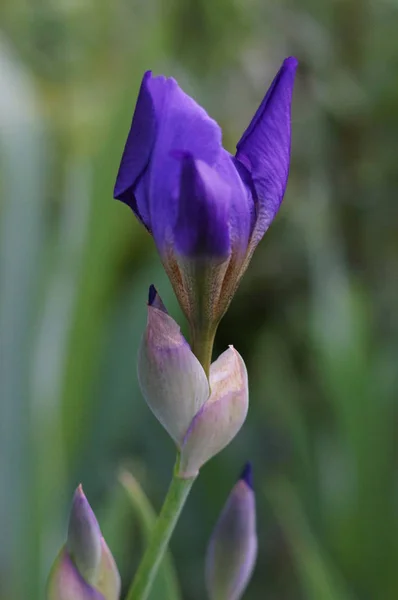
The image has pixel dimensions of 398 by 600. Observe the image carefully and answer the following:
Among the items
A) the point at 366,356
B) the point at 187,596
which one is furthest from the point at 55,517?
the point at 366,356

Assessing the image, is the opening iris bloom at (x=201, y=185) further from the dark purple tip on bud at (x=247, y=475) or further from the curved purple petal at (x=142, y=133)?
the dark purple tip on bud at (x=247, y=475)

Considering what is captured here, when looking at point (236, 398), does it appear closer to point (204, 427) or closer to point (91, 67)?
point (204, 427)

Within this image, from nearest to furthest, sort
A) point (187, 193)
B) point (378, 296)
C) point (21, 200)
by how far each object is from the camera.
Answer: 1. point (187, 193)
2. point (21, 200)
3. point (378, 296)

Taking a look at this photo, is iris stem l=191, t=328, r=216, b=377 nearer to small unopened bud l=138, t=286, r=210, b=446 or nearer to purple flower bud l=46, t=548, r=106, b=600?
small unopened bud l=138, t=286, r=210, b=446

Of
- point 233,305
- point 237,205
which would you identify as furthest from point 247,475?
point 233,305

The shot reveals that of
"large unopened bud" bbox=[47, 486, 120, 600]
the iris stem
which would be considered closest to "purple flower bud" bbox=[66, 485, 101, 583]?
"large unopened bud" bbox=[47, 486, 120, 600]

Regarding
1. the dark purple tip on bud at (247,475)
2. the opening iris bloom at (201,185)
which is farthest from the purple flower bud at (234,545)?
the opening iris bloom at (201,185)

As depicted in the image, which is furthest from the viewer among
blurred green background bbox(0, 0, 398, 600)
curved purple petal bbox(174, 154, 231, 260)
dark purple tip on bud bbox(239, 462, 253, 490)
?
blurred green background bbox(0, 0, 398, 600)

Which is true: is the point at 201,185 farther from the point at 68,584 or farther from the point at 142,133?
the point at 68,584
